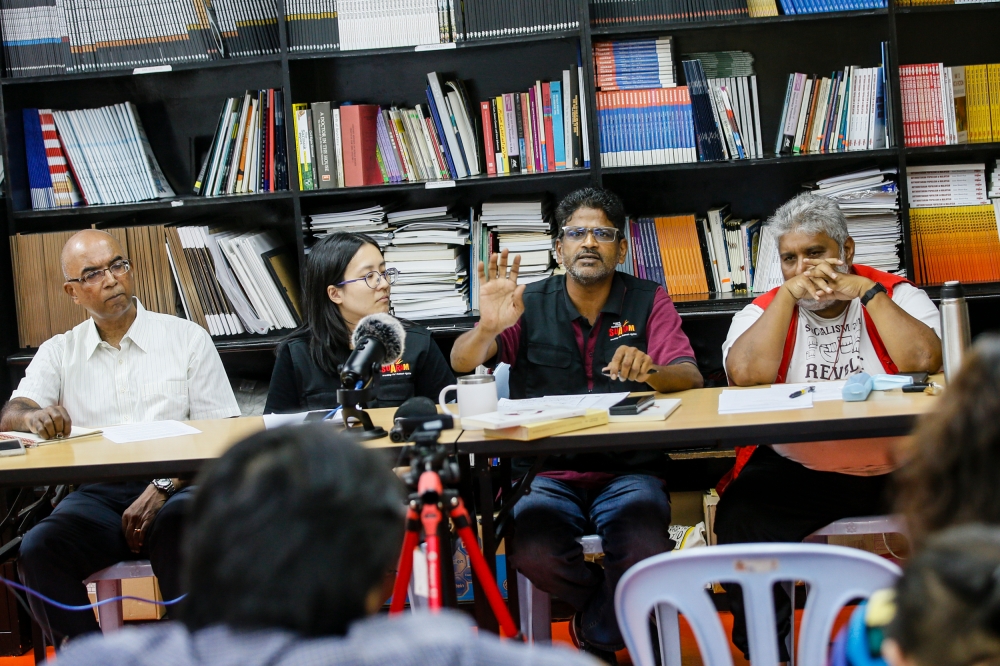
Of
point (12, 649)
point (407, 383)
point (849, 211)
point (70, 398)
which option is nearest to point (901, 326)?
point (849, 211)

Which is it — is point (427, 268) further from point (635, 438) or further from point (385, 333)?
point (635, 438)

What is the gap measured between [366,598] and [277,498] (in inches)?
5.0

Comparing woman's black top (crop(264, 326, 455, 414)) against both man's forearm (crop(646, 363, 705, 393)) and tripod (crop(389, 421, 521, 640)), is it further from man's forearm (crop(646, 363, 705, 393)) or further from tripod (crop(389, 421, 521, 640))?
tripod (crop(389, 421, 521, 640))

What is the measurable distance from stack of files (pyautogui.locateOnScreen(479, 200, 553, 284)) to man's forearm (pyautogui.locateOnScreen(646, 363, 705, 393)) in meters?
0.92

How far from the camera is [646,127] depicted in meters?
3.36

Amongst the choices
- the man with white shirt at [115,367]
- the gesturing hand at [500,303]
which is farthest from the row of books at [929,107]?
the man with white shirt at [115,367]

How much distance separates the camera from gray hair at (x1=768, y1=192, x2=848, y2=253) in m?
2.75

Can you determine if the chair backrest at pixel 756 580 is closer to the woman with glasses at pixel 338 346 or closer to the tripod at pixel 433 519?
the tripod at pixel 433 519

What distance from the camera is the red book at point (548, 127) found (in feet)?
11.2

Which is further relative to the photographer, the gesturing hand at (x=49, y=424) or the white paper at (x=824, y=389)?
the gesturing hand at (x=49, y=424)

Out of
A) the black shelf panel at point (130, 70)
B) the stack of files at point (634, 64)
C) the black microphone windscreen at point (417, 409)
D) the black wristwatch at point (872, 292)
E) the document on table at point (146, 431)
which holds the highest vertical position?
the black shelf panel at point (130, 70)

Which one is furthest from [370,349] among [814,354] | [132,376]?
[814,354]

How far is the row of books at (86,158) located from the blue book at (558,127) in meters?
1.49

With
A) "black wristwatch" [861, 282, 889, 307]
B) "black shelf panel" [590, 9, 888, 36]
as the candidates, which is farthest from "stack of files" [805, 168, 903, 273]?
"black wristwatch" [861, 282, 889, 307]
